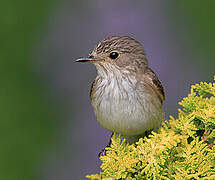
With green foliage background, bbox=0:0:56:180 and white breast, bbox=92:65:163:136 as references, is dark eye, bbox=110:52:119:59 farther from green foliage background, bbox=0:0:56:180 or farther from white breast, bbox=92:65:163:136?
green foliage background, bbox=0:0:56:180

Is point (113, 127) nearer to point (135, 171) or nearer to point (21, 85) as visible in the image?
point (135, 171)

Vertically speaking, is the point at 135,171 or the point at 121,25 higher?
the point at 121,25

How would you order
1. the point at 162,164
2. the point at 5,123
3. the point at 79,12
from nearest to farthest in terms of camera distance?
the point at 162,164, the point at 5,123, the point at 79,12

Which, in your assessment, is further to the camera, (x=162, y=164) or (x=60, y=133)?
(x=60, y=133)

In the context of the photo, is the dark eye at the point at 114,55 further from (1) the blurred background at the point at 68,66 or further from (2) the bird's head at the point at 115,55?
(1) the blurred background at the point at 68,66

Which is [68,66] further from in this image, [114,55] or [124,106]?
[124,106]

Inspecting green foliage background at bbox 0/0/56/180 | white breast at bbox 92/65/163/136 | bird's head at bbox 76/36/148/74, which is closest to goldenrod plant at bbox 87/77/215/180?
white breast at bbox 92/65/163/136

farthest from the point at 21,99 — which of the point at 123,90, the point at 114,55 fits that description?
the point at 123,90

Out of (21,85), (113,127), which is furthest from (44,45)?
(113,127)
